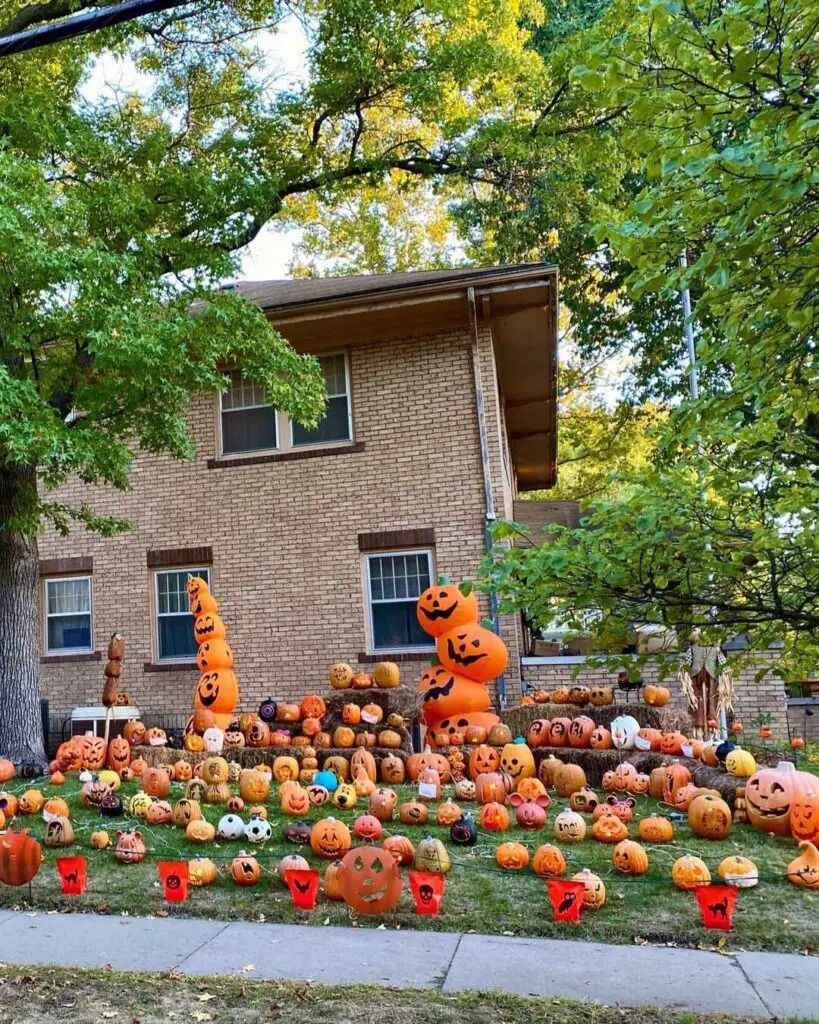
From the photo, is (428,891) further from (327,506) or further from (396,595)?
(327,506)

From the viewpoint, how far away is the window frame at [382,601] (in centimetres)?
1288

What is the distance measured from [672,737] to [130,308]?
743 centimetres

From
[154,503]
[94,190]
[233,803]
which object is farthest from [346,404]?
[233,803]

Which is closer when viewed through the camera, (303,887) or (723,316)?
(723,316)

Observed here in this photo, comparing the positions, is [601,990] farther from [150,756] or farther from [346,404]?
[346,404]

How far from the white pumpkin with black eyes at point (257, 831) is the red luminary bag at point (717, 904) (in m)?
3.62

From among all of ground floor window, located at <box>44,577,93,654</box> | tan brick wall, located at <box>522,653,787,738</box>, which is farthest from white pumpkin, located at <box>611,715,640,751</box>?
ground floor window, located at <box>44,577,93,654</box>

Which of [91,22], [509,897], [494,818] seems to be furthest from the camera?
[494,818]

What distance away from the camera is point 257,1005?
4.17m

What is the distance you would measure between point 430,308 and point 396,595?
449 cm

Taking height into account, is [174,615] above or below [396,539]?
below

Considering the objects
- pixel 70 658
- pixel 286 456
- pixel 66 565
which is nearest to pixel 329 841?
pixel 286 456

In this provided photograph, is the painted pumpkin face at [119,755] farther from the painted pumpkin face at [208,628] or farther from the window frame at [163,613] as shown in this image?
the window frame at [163,613]

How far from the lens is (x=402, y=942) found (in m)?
5.16
